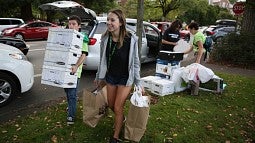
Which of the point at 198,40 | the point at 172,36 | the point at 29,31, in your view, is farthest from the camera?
the point at 29,31

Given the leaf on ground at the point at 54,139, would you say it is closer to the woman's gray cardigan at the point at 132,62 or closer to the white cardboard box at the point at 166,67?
the woman's gray cardigan at the point at 132,62

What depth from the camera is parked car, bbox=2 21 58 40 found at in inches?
718

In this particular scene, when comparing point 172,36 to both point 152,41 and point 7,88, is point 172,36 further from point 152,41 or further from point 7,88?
point 7,88

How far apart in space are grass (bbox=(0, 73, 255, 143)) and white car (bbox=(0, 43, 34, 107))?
0.81 metres

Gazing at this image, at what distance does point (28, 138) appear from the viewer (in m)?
4.29

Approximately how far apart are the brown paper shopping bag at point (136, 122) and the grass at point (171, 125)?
46cm

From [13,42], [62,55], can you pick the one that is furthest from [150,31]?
[62,55]

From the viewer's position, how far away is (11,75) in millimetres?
5711

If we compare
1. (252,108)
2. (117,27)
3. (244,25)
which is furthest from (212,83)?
(244,25)

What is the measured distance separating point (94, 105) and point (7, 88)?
7.93 feet

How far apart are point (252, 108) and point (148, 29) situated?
4.92 meters

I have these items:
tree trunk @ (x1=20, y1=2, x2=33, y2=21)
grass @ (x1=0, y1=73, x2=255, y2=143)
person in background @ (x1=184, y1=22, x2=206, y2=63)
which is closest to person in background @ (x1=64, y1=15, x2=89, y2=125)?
grass @ (x1=0, y1=73, x2=255, y2=143)

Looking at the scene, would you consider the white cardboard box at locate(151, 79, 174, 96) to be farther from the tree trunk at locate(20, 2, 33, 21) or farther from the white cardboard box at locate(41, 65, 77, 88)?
the tree trunk at locate(20, 2, 33, 21)

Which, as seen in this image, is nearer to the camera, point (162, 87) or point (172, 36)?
point (162, 87)
